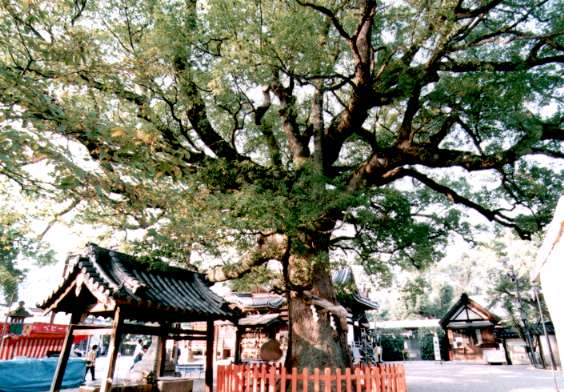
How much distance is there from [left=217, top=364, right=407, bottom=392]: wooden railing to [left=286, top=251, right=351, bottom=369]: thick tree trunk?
361mm

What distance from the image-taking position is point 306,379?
716 centimetres

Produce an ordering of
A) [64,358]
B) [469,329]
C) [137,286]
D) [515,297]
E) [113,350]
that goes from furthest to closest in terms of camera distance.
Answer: [469,329], [515,297], [64,358], [137,286], [113,350]

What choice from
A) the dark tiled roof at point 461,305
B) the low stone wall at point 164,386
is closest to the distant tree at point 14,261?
the low stone wall at point 164,386

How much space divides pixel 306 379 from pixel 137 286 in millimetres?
3816

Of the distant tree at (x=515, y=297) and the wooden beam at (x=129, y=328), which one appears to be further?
the distant tree at (x=515, y=297)

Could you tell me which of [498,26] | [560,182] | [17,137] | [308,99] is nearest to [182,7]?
[308,99]

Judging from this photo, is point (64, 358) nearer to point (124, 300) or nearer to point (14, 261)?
point (124, 300)

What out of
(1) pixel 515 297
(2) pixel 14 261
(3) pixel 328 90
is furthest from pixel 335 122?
(2) pixel 14 261

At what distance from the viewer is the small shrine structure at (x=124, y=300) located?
5.98 metres

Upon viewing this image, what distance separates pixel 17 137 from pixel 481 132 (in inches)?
382

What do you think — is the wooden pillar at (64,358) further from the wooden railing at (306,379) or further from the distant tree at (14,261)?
the distant tree at (14,261)

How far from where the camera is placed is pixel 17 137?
10.1ft

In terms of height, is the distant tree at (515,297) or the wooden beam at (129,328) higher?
the distant tree at (515,297)

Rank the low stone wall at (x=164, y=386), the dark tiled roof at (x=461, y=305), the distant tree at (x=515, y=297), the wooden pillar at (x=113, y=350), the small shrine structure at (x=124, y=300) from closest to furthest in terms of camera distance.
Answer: the wooden pillar at (x=113, y=350) < the small shrine structure at (x=124, y=300) < the low stone wall at (x=164, y=386) < the distant tree at (x=515, y=297) < the dark tiled roof at (x=461, y=305)
